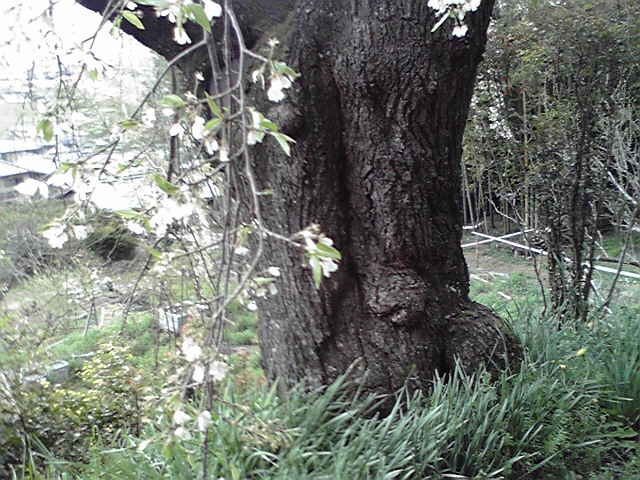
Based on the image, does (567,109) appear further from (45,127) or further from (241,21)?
(45,127)

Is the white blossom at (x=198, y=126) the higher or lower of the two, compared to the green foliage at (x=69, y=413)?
higher

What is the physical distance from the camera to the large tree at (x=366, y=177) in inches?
92.2

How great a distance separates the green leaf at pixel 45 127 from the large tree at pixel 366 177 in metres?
1.14

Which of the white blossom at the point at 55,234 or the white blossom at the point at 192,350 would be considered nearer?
the white blossom at the point at 192,350

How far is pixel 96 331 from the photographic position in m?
6.30

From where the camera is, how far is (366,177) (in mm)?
2496

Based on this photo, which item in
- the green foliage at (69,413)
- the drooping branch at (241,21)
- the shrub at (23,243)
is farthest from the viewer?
the shrub at (23,243)

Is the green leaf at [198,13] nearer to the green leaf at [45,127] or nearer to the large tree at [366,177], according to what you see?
the green leaf at [45,127]

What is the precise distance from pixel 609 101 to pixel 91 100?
3945 mm

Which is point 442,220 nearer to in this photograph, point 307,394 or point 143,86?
point 307,394

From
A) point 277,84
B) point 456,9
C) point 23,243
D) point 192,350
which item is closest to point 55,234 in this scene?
point 192,350

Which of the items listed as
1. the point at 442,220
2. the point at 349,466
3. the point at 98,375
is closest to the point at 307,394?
the point at 349,466

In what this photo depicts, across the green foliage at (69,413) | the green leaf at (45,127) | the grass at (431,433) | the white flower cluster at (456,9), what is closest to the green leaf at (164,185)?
the green leaf at (45,127)

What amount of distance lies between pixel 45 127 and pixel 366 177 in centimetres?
145
